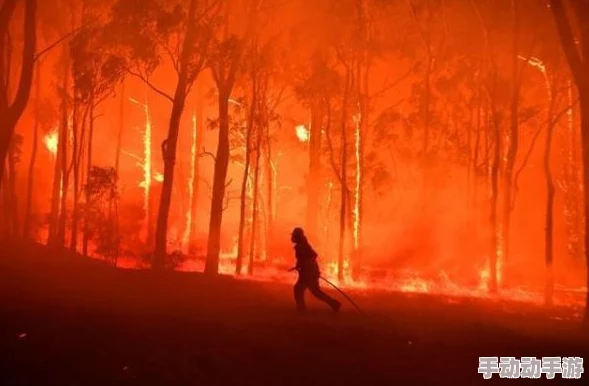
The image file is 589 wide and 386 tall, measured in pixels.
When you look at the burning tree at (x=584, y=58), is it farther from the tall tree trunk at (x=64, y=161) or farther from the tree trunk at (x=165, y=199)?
the tall tree trunk at (x=64, y=161)

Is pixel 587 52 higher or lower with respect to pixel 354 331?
higher

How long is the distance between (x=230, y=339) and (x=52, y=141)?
34.9 metres

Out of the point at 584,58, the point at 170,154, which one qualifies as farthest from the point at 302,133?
the point at 584,58

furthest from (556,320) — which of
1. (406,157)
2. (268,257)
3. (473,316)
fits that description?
(406,157)

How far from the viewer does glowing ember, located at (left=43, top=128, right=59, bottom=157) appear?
39.4m

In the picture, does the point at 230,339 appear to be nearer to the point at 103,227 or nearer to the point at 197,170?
the point at 103,227

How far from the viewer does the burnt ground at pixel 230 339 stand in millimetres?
9352

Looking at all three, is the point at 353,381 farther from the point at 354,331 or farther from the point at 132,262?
the point at 132,262

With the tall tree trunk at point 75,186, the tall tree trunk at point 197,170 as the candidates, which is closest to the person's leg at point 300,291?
the tall tree trunk at point 75,186

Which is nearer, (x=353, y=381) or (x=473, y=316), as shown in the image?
(x=353, y=381)

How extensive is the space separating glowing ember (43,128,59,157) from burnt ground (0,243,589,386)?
2360cm

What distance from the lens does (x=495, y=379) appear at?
10.2 m

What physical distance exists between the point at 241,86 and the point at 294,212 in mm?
19550

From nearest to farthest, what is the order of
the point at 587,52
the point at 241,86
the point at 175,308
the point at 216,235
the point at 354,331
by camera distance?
the point at 354,331 → the point at 175,308 → the point at 587,52 → the point at 216,235 → the point at 241,86
